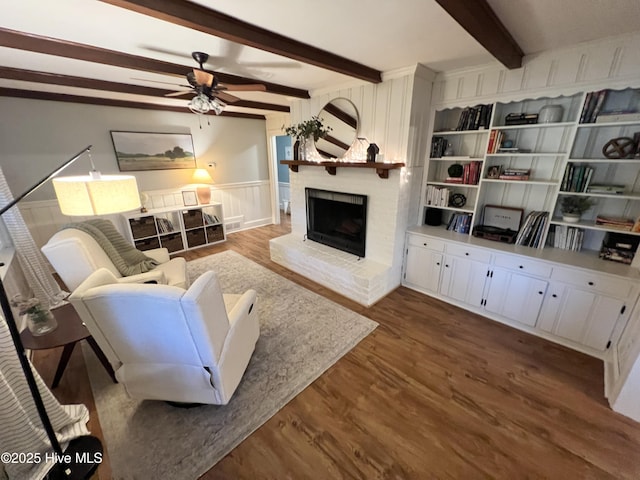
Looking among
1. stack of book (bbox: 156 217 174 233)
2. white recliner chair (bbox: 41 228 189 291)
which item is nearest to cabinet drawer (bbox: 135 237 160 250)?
stack of book (bbox: 156 217 174 233)

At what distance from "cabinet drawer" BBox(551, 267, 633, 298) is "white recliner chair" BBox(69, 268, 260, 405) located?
252 cm

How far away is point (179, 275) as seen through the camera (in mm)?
2543

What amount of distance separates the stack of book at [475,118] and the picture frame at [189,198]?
4.10 metres

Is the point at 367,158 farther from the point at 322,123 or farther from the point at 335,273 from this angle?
the point at 335,273

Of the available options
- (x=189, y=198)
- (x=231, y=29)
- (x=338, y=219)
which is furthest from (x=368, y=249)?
→ (x=189, y=198)

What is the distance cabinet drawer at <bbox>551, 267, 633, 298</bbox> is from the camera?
6.08 feet

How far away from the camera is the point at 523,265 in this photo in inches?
88.2

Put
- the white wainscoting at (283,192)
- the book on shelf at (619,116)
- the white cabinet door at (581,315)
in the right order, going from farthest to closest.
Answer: the white wainscoting at (283,192) < the white cabinet door at (581,315) < the book on shelf at (619,116)

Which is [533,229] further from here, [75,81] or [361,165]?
[75,81]

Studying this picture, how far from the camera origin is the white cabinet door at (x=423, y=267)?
2.80 metres

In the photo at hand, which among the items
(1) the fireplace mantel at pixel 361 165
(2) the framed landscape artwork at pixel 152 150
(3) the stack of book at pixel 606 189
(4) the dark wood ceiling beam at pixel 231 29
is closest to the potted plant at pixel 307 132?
(1) the fireplace mantel at pixel 361 165

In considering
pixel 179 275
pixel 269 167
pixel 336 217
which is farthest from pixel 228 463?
pixel 269 167

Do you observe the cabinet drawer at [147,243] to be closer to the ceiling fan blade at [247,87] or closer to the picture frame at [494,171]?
the ceiling fan blade at [247,87]

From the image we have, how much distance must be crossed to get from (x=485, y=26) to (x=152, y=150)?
14.5 ft
